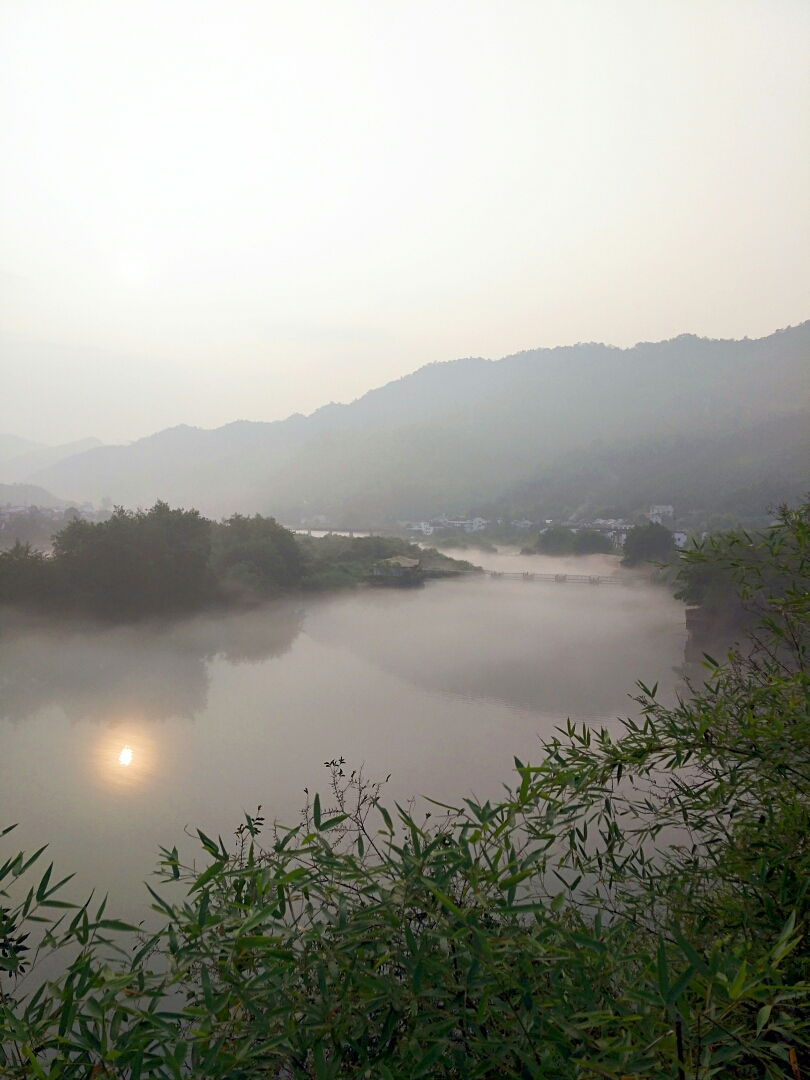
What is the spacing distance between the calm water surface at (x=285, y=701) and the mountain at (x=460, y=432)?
1.44 meters

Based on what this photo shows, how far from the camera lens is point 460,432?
6984mm

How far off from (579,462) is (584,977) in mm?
5901

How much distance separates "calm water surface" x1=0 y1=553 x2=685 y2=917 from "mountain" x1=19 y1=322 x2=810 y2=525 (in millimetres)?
1437

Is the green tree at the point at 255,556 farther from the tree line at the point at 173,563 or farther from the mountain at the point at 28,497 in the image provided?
the mountain at the point at 28,497

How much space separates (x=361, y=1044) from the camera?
2.80 feet

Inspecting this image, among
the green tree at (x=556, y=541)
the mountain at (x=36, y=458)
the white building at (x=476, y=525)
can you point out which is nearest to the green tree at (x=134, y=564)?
the mountain at (x=36, y=458)

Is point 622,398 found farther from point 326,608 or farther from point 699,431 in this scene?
point 326,608

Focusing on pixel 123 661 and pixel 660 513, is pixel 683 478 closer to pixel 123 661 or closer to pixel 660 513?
pixel 660 513

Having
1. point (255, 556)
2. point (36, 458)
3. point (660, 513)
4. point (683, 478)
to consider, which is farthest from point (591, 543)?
point (36, 458)

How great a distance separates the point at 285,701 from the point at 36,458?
3634 mm

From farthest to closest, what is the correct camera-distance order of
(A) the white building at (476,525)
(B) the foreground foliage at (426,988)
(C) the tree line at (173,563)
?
(A) the white building at (476,525) < (C) the tree line at (173,563) < (B) the foreground foliage at (426,988)

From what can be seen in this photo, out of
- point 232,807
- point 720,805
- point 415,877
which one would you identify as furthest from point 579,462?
point 415,877

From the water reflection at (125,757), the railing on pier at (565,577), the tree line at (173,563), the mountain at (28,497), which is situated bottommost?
the water reflection at (125,757)

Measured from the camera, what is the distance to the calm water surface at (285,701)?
343 cm
